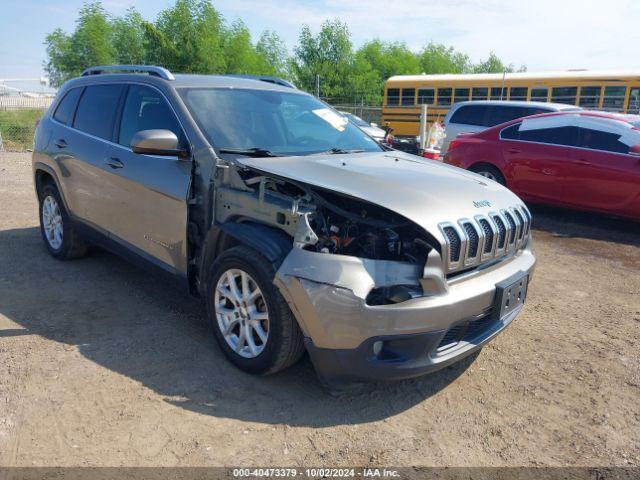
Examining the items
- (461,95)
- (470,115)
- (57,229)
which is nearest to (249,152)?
(57,229)

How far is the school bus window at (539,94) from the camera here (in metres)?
18.9

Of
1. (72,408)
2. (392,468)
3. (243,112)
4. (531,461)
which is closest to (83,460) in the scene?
(72,408)

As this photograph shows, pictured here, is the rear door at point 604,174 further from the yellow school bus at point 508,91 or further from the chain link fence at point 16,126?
the chain link fence at point 16,126

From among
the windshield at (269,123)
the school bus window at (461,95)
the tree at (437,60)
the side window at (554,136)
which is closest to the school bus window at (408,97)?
the school bus window at (461,95)

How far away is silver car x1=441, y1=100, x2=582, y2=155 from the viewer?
11805 mm

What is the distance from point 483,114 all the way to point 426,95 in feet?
34.9

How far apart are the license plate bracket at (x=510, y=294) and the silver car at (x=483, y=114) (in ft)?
27.7

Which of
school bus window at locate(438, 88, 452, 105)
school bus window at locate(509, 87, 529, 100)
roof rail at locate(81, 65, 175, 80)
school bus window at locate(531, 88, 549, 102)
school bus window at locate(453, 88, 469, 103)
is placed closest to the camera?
roof rail at locate(81, 65, 175, 80)

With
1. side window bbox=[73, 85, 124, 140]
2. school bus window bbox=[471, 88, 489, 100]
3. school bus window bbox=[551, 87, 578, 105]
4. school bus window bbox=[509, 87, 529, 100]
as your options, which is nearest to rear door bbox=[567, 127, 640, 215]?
side window bbox=[73, 85, 124, 140]

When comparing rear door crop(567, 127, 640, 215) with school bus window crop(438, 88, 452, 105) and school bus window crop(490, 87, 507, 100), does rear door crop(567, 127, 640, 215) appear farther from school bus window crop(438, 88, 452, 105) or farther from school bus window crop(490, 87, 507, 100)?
school bus window crop(438, 88, 452, 105)

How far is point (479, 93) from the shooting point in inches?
815

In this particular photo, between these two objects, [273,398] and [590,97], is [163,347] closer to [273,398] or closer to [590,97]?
[273,398]

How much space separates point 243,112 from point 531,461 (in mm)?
2918

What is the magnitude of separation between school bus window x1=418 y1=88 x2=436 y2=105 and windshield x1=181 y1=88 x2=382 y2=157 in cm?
1871
